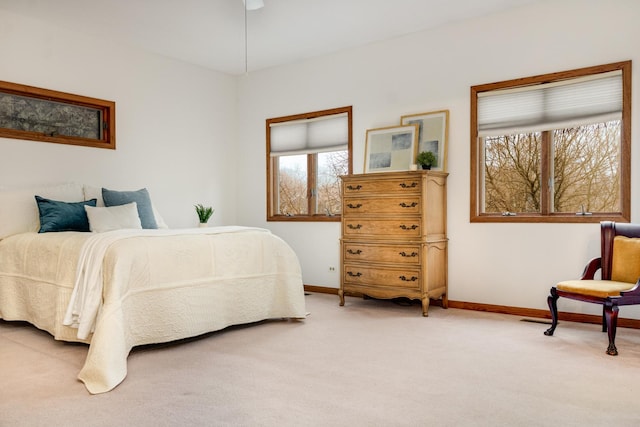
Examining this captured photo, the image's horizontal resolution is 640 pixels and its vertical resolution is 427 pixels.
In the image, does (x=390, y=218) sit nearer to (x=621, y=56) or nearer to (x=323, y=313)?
(x=323, y=313)

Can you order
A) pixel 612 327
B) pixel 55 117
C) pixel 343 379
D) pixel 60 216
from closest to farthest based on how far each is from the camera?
pixel 343 379 → pixel 612 327 → pixel 60 216 → pixel 55 117

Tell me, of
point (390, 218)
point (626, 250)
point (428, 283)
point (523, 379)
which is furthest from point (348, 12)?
point (523, 379)

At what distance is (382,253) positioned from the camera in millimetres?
4477

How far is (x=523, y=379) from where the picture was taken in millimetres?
2586

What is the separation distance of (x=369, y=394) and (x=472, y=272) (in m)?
2.51

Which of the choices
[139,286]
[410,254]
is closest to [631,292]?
[410,254]

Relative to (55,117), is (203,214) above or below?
below

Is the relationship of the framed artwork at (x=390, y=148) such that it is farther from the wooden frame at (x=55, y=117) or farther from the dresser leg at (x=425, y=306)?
the wooden frame at (x=55, y=117)

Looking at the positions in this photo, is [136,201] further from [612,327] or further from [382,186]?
[612,327]

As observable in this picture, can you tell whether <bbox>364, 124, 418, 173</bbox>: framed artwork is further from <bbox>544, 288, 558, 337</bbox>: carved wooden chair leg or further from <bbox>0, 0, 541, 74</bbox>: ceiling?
<bbox>544, 288, 558, 337</bbox>: carved wooden chair leg

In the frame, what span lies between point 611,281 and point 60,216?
4.31 metres

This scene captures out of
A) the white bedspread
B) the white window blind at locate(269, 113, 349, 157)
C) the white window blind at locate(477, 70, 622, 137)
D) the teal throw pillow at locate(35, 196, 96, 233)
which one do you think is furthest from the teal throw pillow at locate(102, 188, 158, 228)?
the white window blind at locate(477, 70, 622, 137)

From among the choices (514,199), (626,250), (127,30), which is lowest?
(626,250)

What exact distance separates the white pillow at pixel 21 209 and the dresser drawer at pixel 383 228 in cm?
267
